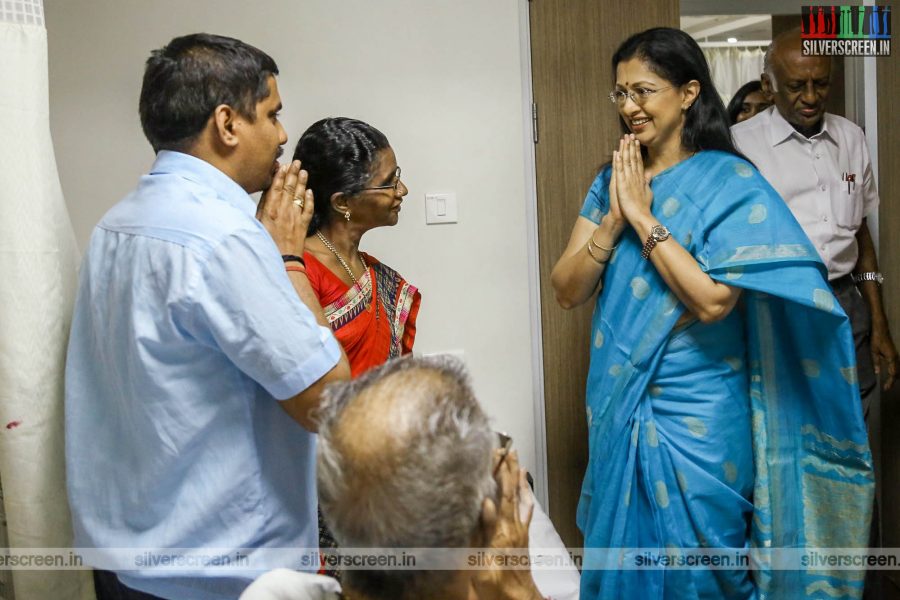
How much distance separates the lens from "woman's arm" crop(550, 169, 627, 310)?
5.74ft

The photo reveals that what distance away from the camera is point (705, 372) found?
5.47 feet

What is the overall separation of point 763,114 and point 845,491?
1225mm

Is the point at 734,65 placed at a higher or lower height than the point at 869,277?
higher

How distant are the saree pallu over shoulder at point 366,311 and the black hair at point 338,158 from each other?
0.51 feet

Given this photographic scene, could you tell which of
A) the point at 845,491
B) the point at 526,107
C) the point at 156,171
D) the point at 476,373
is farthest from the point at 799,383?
the point at 156,171

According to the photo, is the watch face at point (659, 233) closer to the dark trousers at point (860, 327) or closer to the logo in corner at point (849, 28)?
the dark trousers at point (860, 327)

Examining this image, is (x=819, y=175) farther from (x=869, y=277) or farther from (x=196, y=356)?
(x=196, y=356)

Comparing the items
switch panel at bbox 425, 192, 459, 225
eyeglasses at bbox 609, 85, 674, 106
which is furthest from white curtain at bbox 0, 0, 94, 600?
switch panel at bbox 425, 192, 459, 225

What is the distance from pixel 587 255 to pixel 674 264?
0.23 meters

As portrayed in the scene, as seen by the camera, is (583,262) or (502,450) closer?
(502,450)

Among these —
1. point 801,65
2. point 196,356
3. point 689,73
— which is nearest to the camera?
point 196,356

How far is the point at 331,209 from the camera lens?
5.51 ft

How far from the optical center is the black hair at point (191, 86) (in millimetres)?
1148

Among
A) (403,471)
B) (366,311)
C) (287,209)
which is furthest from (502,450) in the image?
(366,311)
